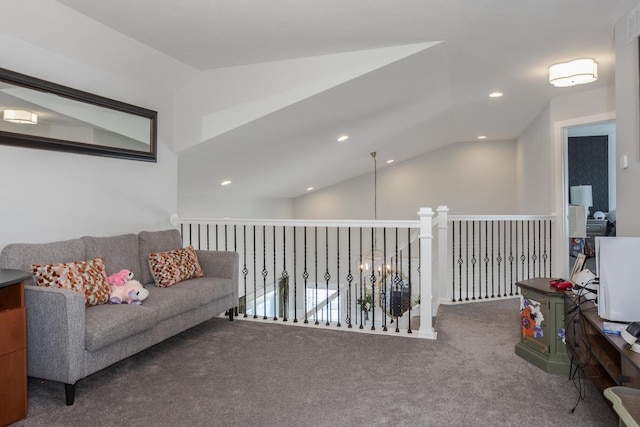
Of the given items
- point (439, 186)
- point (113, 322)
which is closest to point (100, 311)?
point (113, 322)

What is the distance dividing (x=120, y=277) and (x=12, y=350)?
98cm

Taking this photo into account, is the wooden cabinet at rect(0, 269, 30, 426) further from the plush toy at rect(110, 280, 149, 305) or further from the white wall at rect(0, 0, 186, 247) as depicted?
the white wall at rect(0, 0, 186, 247)

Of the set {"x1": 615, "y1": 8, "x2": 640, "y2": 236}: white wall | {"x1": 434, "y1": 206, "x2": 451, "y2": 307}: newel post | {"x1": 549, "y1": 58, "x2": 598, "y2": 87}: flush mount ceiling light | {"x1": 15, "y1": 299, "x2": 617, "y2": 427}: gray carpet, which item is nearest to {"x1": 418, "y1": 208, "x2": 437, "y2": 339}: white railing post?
{"x1": 15, "y1": 299, "x2": 617, "y2": 427}: gray carpet

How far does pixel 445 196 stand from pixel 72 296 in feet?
25.2

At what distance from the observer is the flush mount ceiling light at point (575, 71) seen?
3732 mm

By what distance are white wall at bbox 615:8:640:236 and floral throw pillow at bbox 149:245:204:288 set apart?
348 cm

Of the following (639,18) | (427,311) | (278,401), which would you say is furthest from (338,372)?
(639,18)

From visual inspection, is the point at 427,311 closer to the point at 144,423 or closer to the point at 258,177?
the point at 144,423

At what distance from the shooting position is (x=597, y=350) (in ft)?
7.38

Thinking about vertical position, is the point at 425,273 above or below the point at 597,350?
above

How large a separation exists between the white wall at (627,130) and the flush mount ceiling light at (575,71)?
0.64m

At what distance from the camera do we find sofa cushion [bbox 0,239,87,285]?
2.61 meters

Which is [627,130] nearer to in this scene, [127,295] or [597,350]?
[597,350]

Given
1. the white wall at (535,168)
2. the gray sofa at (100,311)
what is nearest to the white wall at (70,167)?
the gray sofa at (100,311)
